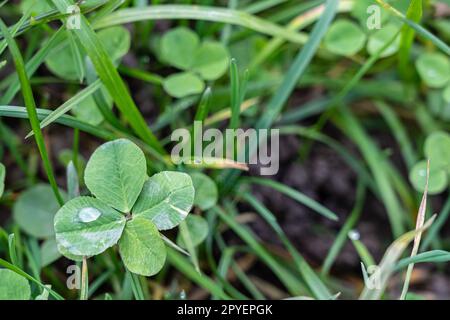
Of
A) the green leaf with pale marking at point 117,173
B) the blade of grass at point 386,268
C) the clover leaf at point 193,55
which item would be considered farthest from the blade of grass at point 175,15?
the blade of grass at point 386,268

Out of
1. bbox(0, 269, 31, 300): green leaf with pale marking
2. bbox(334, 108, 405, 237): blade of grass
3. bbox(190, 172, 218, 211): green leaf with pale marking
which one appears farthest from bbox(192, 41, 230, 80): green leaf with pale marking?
bbox(0, 269, 31, 300): green leaf with pale marking

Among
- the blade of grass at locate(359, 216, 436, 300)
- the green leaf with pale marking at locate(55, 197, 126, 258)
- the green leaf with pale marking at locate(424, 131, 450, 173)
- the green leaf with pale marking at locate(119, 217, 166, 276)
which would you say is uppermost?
the green leaf with pale marking at locate(424, 131, 450, 173)

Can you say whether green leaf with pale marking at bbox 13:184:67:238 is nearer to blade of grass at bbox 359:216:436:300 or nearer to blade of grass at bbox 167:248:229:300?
blade of grass at bbox 167:248:229:300

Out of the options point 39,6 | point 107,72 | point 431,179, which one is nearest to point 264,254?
point 431,179

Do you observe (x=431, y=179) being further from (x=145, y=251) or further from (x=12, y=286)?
(x=12, y=286)

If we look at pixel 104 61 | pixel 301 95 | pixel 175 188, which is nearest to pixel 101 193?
pixel 175 188
